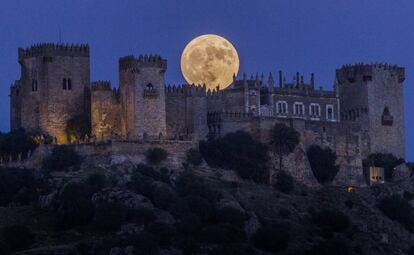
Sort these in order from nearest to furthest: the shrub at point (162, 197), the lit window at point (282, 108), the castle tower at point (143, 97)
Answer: the shrub at point (162, 197) < the castle tower at point (143, 97) < the lit window at point (282, 108)

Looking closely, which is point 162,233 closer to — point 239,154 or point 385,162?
point 239,154

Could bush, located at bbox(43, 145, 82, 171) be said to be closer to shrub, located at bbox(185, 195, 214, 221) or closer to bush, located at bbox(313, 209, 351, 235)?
shrub, located at bbox(185, 195, 214, 221)

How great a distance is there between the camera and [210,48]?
11700cm

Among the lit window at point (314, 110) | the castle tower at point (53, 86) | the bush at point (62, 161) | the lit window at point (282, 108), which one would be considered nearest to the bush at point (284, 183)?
the lit window at point (282, 108)

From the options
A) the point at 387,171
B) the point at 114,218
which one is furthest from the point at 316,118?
the point at 114,218

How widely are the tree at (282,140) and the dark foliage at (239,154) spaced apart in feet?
3.88

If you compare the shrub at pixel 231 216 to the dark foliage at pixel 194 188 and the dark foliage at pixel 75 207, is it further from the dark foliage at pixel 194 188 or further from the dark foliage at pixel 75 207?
the dark foliage at pixel 75 207

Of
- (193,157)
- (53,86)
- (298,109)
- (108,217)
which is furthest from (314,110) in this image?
(108,217)

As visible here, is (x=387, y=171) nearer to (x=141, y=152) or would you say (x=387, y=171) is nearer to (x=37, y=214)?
(x=141, y=152)

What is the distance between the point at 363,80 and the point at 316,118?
6.70 metres

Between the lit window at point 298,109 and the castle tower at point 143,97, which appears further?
the lit window at point 298,109

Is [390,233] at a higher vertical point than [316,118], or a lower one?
lower

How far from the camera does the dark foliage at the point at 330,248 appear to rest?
102 metres

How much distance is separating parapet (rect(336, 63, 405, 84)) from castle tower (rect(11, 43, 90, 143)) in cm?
2160
